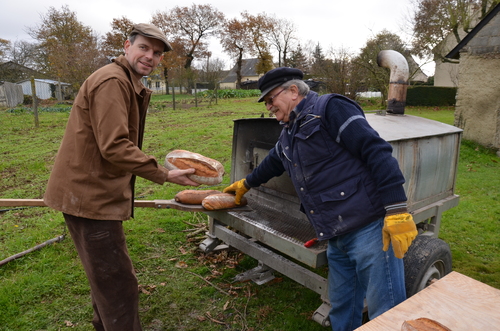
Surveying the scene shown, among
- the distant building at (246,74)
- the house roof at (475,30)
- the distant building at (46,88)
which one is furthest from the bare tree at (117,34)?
the house roof at (475,30)

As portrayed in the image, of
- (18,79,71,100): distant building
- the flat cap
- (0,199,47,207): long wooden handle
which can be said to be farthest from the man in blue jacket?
(18,79,71,100): distant building

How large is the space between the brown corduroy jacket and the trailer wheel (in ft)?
7.90

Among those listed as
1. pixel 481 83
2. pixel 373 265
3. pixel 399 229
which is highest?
pixel 481 83

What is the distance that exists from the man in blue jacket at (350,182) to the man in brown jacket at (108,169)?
0.96m

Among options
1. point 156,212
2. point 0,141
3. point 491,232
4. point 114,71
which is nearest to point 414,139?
point 114,71

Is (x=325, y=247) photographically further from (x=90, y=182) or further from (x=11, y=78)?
(x=11, y=78)

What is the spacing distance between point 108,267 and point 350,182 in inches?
72.2

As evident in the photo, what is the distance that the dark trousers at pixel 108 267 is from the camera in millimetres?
2500

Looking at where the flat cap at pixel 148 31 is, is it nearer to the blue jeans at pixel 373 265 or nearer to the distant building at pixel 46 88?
the blue jeans at pixel 373 265

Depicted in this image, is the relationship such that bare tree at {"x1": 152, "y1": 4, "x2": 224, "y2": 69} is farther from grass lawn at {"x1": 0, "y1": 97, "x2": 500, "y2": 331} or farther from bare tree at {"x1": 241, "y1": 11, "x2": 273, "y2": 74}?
grass lawn at {"x1": 0, "y1": 97, "x2": 500, "y2": 331}

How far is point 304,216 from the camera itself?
379 centimetres

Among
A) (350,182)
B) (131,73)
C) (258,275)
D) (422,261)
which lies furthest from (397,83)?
(131,73)

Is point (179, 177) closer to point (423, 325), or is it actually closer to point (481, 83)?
point (423, 325)

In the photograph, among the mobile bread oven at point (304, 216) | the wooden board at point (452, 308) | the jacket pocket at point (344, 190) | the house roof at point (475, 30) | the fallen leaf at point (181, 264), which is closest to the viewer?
the wooden board at point (452, 308)
